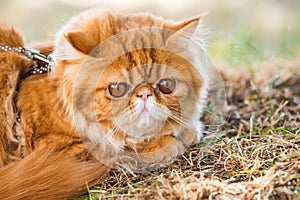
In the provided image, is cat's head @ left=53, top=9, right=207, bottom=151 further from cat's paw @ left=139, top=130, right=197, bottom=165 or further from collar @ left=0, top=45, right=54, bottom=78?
collar @ left=0, top=45, right=54, bottom=78

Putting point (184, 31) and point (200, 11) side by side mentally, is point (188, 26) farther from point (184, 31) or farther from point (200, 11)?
point (200, 11)

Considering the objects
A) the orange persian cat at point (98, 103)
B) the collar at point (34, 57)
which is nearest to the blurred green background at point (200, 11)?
the collar at point (34, 57)

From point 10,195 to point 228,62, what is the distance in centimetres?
278

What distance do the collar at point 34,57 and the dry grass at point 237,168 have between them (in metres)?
0.76

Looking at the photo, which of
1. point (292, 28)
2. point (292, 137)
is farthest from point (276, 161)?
point (292, 28)

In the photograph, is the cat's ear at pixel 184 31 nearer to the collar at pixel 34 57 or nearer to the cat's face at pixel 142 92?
the cat's face at pixel 142 92

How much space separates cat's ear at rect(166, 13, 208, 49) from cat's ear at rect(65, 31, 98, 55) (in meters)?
0.43

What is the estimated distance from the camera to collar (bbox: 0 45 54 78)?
281 cm

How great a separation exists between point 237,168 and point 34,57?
1384 mm

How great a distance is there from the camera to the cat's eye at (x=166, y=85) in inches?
99.0

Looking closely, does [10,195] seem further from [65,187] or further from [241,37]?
[241,37]

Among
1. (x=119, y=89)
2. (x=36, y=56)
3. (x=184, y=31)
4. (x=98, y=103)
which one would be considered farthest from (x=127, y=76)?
(x=36, y=56)

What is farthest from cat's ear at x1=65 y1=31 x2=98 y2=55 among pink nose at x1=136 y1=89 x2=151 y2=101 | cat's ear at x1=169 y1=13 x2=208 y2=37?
cat's ear at x1=169 y1=13 x2=208 y2=37

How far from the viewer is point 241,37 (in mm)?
4648
